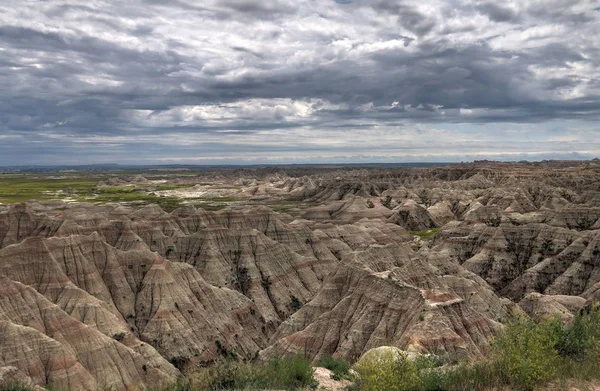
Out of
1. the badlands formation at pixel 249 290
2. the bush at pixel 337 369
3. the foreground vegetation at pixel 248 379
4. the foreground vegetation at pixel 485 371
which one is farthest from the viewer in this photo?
the badlands formation at pixel 249 290

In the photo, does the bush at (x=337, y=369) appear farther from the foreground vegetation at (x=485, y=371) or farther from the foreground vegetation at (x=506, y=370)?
the foreground vegetation at (x=506, y=370)

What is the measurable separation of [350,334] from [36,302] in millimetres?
30164

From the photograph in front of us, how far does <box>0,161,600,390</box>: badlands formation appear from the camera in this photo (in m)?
38.5

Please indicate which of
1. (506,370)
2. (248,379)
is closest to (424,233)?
(506,370)

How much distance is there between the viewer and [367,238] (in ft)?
348

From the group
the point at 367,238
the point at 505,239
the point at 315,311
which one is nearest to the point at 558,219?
the point at 505,239

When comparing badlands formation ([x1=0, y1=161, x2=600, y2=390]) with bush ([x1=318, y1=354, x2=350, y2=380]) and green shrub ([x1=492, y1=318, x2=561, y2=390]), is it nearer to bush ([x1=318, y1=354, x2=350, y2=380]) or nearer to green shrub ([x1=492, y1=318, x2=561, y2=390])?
bush ([x1=318, y1=354, x2=350, y2=380])

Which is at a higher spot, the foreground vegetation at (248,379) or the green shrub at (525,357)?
the green shrub at (525,357)

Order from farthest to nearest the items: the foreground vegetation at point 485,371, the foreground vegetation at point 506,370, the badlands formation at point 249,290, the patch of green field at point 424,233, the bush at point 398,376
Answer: the patch of green field at point 424,233 < the badlands formation at point 249,290 < the foreground vegetation at point 485,371 < the foreground vegetation at point 506,370 < the bush at point 398,376

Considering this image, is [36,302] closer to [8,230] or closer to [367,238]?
[8,230]

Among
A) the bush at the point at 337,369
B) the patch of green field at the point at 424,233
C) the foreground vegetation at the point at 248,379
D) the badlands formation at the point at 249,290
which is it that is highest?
the foreground vegetation at the point at 248,379

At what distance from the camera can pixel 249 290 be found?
73125mm

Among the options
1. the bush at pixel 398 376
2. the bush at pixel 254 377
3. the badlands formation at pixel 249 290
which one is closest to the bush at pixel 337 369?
the bush at pixel 254 377

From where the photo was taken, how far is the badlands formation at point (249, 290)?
126ft
